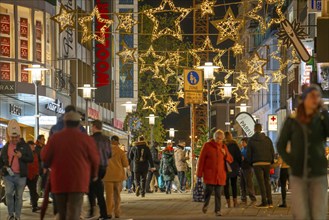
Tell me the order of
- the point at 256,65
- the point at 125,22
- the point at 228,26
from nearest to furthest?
the point at 125,22 < the point at 228,26 < the point at 256,65

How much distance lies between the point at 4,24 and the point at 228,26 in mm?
12140

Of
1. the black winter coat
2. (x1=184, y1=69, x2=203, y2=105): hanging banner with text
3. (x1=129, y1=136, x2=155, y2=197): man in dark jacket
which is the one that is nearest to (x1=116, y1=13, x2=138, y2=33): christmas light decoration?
(x1=184, y1=69, x2=203, y2=105): hanging banner with text

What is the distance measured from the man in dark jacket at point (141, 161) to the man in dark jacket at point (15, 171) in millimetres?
13354

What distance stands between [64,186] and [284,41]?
14.7 meters

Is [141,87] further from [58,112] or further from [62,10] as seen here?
[62,10]

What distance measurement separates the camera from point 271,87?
9738 centimetres

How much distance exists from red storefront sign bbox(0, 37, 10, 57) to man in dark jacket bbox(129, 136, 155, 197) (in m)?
8.83

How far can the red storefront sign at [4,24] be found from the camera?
40438 mm

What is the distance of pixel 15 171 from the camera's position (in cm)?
1980

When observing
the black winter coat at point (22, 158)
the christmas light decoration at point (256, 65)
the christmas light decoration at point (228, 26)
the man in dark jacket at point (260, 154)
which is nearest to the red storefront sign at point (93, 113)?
the christmas light decoration at point (256, 65)

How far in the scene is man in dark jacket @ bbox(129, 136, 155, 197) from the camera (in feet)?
110

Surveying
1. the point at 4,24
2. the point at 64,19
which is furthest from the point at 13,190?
the point at 4,24

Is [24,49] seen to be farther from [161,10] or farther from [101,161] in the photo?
[101,161]

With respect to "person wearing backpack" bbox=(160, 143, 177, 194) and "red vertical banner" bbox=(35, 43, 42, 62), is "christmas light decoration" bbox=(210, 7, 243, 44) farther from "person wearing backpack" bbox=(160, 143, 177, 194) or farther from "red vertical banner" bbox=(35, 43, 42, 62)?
"red vertical banner" bbox=(35, 43, 42, 62)
